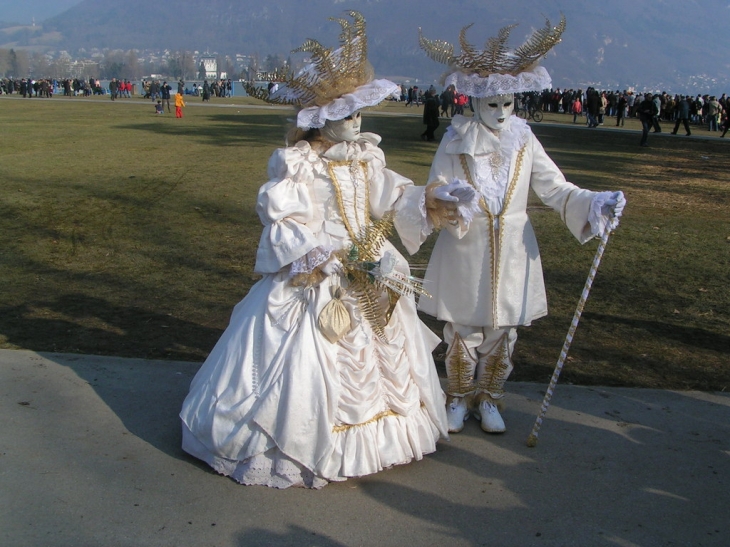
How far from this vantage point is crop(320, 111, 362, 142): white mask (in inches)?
158

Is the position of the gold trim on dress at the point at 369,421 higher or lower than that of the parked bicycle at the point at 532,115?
lower

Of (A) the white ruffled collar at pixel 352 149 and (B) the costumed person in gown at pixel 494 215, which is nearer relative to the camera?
(A) the white ruffled collar at pixel 352 149

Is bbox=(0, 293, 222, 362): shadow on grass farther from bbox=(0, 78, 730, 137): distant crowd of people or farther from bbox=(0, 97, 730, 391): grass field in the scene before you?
bbox=(0, 78, 730, 137): distant crowd of people

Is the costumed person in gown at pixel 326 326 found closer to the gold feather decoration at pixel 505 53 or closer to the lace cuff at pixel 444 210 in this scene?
the lace cuff at pixel 444 210

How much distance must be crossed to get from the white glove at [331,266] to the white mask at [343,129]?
68cm

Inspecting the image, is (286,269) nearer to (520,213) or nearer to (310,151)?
(310,151)

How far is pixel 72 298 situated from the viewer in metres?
6.81

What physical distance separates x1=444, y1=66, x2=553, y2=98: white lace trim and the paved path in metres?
1.94

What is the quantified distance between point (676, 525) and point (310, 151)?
2.56 meters

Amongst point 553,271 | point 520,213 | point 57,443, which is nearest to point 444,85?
point 520,213

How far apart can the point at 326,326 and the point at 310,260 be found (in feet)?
1.11

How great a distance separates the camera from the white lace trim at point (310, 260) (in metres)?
3.79

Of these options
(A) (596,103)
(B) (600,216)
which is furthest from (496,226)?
(A) (596,103)

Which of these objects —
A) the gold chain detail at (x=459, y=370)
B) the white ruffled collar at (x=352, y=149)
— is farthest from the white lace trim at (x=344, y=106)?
the gold chain detail at (x=459, y=370)
